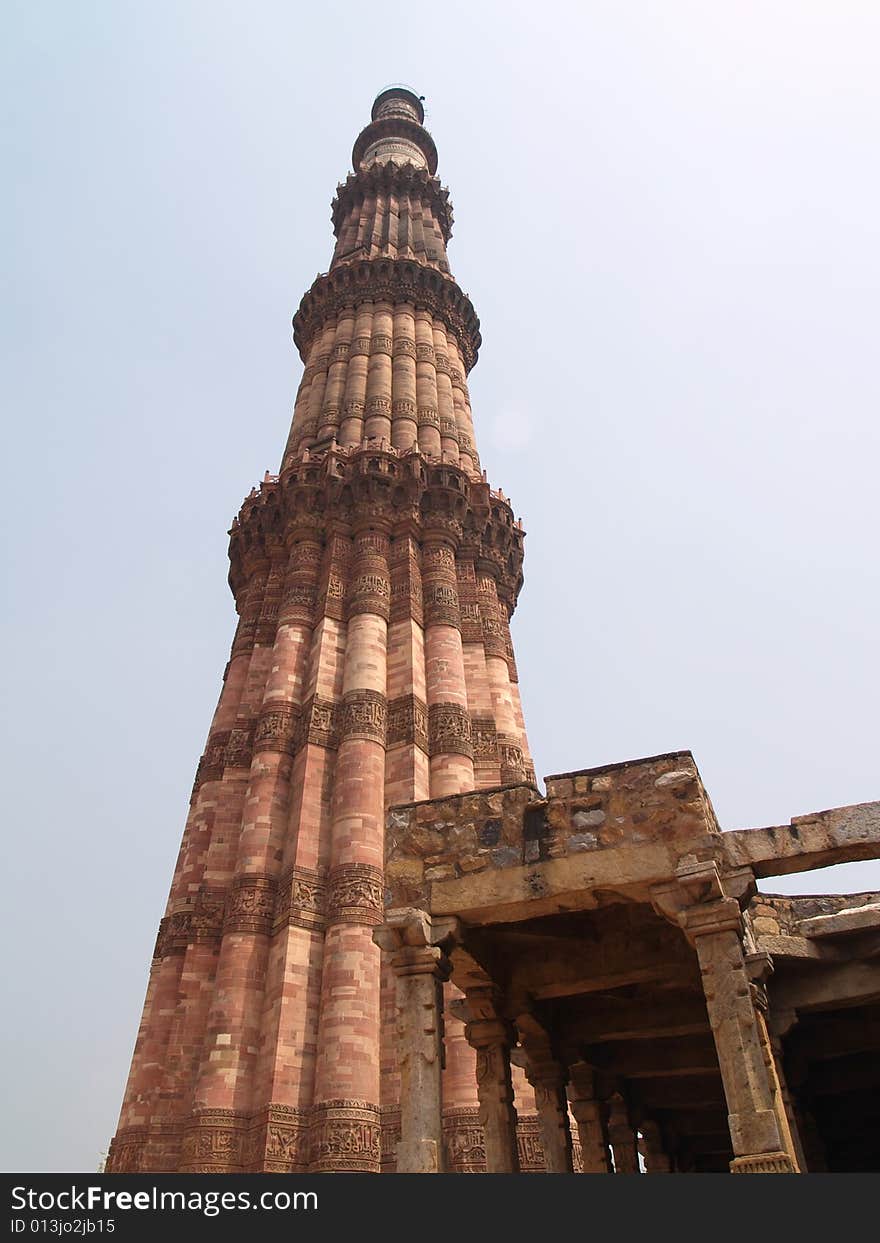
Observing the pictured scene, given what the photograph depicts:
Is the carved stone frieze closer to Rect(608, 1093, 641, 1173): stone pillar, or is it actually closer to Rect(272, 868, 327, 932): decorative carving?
Rect(272, 868, 327, 932): decorative carving

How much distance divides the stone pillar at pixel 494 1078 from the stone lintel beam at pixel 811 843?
307cm

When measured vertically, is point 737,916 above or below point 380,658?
below

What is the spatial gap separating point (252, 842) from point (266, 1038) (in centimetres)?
336

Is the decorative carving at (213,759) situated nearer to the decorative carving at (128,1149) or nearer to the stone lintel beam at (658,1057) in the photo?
the decorative carving at (128,1149)

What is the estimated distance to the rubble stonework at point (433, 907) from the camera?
714 cm

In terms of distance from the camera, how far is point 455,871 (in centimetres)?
757

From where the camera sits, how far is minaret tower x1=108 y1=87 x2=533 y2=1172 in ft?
43.6

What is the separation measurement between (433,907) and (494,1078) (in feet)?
6.93

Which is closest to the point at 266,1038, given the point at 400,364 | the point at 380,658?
the point at 380,658

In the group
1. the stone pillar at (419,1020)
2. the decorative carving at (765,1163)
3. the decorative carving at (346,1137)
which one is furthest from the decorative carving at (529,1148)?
the decorative carving at (765,1163)

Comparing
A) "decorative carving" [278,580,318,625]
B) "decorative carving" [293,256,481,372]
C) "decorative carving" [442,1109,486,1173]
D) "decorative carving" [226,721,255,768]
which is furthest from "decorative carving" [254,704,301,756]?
"decorative carving" [293,256,481,372]

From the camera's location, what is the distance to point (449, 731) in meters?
17.7

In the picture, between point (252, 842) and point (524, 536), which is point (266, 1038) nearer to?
point (252, 842)

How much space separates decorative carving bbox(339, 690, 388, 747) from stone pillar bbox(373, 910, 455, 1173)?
31.4 ft
